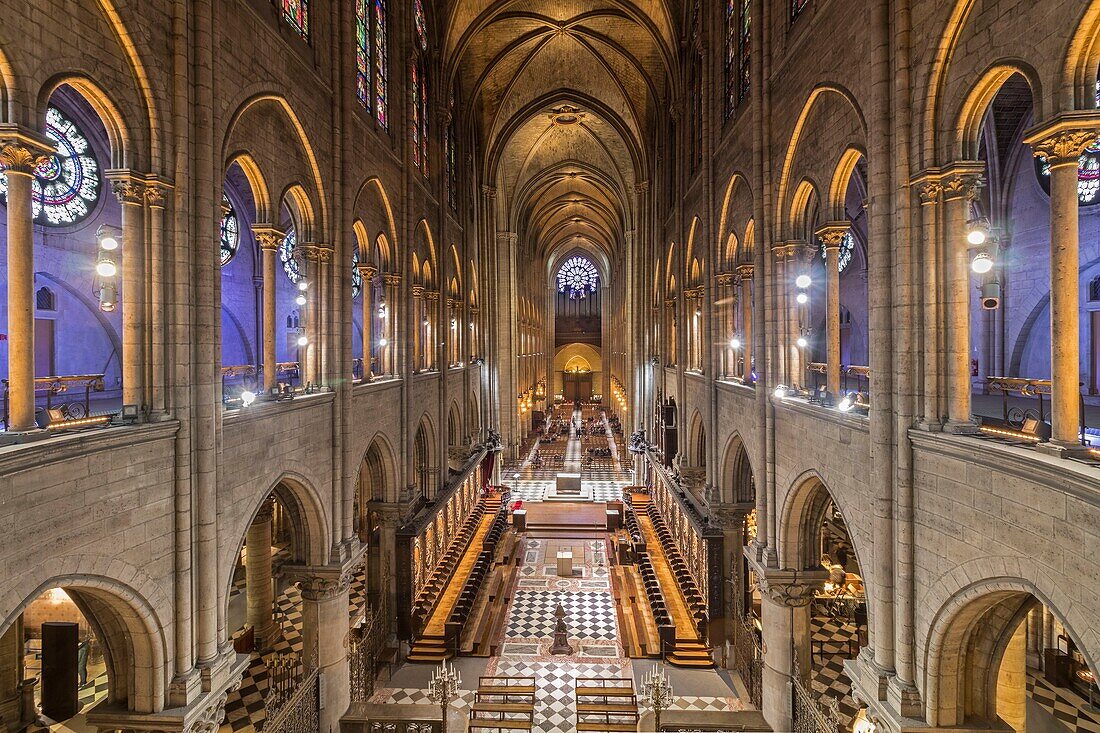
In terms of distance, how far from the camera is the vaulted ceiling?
23469mm

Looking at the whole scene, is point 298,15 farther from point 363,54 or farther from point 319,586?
point 319,586

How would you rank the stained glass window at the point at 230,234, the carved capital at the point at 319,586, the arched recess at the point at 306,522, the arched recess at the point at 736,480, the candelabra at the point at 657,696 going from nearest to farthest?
the candelabra at the point at 657,696 < the arched recess at the point at 306,522 < the carved capital at the point at 319,586 < the arched recess at the point at 736,480 < the stained glass window at the point at 230,234

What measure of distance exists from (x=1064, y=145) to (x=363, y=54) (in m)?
14.7

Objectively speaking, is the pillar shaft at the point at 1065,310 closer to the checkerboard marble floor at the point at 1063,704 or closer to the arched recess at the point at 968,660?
the arched recess at the point at 968,660

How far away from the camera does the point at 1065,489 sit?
512 cm

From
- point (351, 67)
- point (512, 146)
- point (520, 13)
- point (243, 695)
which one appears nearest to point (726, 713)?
point (243, 695)

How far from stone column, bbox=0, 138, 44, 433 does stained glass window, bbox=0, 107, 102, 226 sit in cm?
1164

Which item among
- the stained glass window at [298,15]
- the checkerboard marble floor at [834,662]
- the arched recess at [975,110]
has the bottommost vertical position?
the checkerboard marble floor at [834,662]

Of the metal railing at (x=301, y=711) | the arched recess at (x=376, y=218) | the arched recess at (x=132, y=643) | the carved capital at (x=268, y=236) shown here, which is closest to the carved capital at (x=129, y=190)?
the carved capital at (x=268, y=236)

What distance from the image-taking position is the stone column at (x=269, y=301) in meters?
10.0

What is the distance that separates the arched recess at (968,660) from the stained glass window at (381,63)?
52.4 ft

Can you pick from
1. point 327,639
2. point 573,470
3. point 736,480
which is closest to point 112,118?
point 327,639

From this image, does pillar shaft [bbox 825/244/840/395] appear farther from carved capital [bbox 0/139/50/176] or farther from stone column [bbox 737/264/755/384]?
carved capital [bbox 0/139/50/176]

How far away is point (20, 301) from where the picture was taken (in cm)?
592
